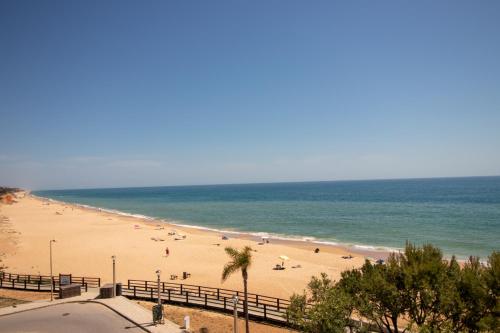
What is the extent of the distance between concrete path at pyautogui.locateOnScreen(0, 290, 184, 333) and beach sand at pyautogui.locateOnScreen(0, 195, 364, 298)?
31.3ft

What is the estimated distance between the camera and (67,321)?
1816cm

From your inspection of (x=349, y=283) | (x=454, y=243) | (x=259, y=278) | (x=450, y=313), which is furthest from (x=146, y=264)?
(x=454, y=243)

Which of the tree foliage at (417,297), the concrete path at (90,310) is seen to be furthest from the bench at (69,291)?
the tree foliage at (417,297)

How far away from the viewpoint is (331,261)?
40656mm

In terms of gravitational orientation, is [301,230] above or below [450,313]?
below

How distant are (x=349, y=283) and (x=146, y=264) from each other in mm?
28217

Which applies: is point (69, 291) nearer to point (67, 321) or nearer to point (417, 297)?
point (67, 321)

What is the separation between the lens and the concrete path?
1764 centimetres

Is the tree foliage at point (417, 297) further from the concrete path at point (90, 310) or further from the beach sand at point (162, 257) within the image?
the beach sand at point (162, 257)

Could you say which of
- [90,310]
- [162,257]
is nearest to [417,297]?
[90,310]

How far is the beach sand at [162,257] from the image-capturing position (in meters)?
32.0

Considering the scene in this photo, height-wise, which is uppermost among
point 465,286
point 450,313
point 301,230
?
point 465,286

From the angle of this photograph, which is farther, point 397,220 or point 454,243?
point 397,220

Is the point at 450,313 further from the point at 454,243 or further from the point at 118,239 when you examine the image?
the point at 118,239
